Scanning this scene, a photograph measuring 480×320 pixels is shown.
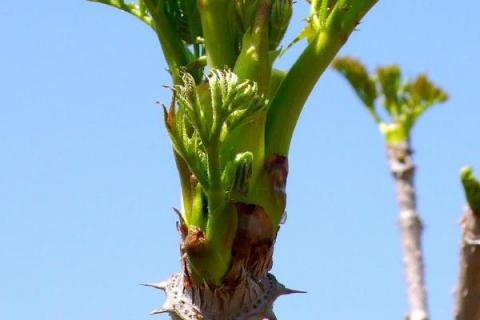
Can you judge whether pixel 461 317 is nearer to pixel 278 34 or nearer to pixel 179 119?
pixel 179 119

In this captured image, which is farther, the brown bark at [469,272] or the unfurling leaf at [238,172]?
the unfurling leaf at [238,172]

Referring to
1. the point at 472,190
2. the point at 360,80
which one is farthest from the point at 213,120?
the point at 360,80

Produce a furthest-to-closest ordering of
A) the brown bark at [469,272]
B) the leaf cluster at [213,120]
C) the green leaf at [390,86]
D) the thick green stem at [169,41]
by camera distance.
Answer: the green leaf at [390,86], the thick green stem at [169,41], the leaf cluster at [213,120], the brown bark at [469,272]

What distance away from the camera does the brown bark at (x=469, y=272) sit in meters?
1.68

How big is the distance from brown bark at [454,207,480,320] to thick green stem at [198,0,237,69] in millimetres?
1019

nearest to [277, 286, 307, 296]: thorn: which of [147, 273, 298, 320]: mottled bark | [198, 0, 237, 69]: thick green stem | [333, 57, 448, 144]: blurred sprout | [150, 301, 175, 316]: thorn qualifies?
[147, 273, 298, 320]: mottled bark

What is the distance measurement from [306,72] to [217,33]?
228mm

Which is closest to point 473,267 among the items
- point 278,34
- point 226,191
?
point 226,191

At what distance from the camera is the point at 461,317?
1800 millimetres

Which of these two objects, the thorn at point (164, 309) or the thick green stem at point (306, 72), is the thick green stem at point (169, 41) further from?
the thorn at point (164, 309)

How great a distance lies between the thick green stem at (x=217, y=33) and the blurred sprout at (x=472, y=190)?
0.96 meters

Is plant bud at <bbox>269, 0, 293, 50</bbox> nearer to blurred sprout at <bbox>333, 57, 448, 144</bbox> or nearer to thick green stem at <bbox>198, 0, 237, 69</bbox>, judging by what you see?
thick green stem at <bbox>198, 0, 237, 69</bbox>

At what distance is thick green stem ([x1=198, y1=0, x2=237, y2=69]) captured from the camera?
8.60 ft

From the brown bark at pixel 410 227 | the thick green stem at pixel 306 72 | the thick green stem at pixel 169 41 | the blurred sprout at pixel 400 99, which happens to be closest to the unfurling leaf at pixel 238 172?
the thick green stem at pixel 306 72
